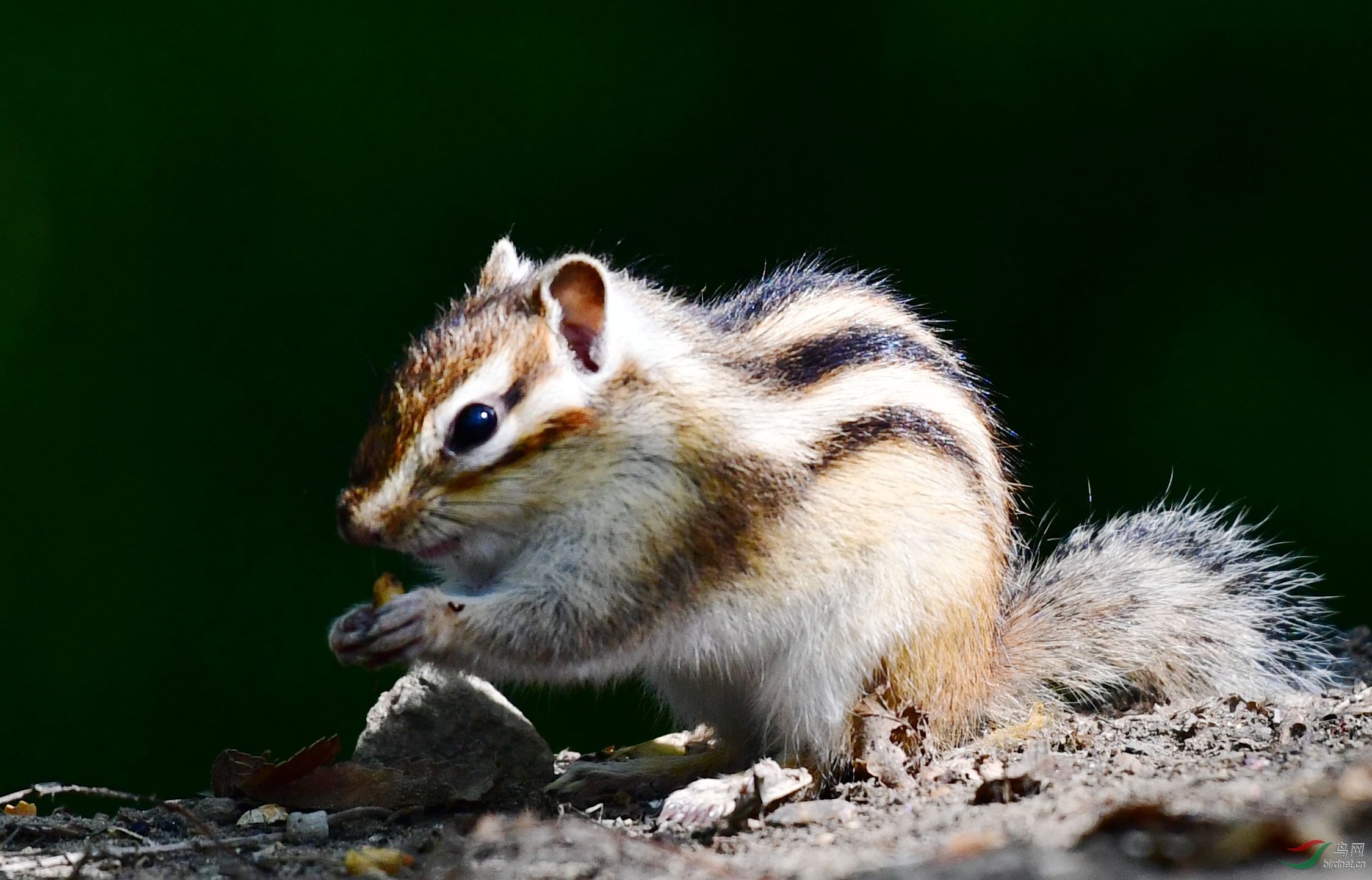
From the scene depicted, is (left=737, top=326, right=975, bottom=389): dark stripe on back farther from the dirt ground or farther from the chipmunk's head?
the dirt ground

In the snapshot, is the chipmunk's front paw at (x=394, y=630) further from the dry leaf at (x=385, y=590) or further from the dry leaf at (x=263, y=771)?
the dry leaf at (x=263, y=771)

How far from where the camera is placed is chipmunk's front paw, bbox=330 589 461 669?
Answer: 8.18 feet

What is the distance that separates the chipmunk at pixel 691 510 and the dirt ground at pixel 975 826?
0.26 metres

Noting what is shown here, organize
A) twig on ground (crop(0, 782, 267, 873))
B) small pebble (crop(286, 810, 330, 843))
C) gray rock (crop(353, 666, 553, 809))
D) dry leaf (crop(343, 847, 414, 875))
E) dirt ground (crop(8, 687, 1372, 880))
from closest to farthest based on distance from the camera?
1. dirt ground (crop(8, 687, 1372, 880))
2. dry leaf (crop(343, 847, 414, 875))
3. twig on ground (crop(0, 782, 267, 873))
4. small pebble (crop(286, 810, 330, 843))
5. gray rock (crop(353, 666, 553, 809))

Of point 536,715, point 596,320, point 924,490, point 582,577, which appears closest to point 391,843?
point 582,577

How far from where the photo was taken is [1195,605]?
3.09m

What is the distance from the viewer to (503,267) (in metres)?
2.96

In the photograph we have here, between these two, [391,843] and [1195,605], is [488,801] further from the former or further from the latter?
[1195,605]

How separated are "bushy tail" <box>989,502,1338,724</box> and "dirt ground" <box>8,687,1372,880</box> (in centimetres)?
9

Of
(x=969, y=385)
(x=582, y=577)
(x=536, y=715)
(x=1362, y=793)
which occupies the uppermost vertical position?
(x=969, y=385)

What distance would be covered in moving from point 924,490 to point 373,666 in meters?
1.09

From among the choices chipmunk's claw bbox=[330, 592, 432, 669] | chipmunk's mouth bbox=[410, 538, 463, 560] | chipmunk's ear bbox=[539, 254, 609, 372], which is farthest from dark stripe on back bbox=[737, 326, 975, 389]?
chipmunk's claw bbox=[330, 592, 432, 669]

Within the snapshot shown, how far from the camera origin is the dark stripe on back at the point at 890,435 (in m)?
2.65

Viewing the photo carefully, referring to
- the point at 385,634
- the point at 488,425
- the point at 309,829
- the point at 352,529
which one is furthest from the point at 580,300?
the point at 309,829
